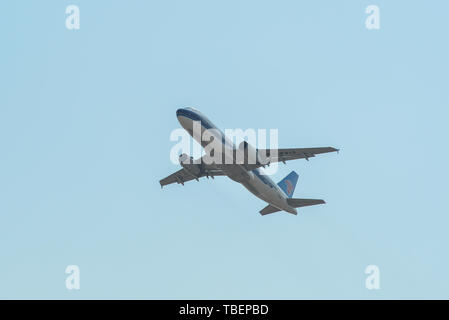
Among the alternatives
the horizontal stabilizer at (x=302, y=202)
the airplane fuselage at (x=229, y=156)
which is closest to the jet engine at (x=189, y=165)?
the airplane fuselage at (x=229, y=156)

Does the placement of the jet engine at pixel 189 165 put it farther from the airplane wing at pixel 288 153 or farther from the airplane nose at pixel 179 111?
the airplane wing at pixel 288 153

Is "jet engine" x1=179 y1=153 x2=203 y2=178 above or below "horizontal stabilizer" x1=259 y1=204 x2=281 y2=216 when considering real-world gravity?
above

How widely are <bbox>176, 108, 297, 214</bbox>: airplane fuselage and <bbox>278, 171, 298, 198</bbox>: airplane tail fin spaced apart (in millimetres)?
6351

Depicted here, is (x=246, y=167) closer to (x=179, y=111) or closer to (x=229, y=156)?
(x=229, y=156)

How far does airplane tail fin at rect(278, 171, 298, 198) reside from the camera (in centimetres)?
9450

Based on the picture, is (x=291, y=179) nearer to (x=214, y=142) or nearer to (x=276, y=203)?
(x=276, y=203)

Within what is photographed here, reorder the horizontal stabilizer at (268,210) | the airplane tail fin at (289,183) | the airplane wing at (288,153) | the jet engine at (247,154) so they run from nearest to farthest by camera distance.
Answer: the jet engine at (247,154) → the airplane wing at (288,153) → the horizontal stabilizer at (268,210) → the airplane tail fin at (289,183)

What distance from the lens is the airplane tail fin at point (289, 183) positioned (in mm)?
94500

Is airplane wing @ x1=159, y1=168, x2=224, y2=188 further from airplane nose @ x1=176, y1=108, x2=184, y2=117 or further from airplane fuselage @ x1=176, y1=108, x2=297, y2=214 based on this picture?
airplane nose @ x1=176, y1=108, x2=184, y2=117

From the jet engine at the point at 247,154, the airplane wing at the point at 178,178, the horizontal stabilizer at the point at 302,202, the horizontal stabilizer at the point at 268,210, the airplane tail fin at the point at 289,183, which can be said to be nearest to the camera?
the jet engine at the point at 247,154

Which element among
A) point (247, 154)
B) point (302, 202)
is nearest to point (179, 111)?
point (247, 154)

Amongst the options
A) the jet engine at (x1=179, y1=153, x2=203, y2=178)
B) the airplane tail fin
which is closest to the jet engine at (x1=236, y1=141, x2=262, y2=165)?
the jet engine at (x1=179, y1=153, x2=203, y2=178)
